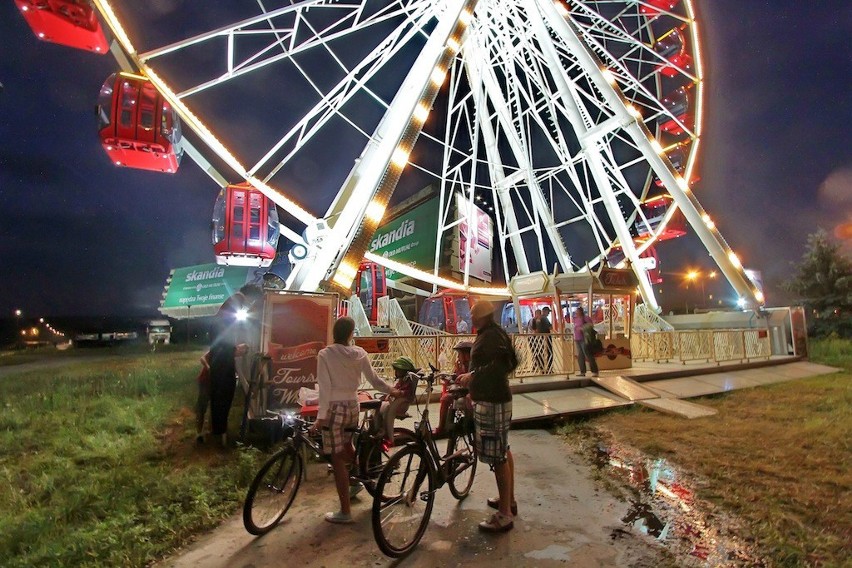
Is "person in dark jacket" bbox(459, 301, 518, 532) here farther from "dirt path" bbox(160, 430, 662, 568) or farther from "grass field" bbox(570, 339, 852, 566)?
"grass field" bbox(570, 339, 852, 566)

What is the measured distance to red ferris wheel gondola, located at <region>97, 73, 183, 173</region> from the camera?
8.27 metres

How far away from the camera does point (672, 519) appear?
3.36 metres

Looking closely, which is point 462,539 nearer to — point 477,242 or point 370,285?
point 370,285

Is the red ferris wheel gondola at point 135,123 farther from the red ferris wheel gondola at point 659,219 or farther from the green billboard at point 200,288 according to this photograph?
the green billboard at point 200,288

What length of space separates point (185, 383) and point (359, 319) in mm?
5758

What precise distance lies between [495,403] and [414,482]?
813 mm

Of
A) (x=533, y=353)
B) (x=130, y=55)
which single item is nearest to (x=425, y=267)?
(x=533, y=353)

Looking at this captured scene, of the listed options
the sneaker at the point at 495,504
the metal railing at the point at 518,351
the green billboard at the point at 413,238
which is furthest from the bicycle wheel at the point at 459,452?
the green billboard at the point at 413,238

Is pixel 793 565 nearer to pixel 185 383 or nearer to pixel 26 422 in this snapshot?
pixel 26 422

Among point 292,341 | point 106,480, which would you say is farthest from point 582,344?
point 106,480

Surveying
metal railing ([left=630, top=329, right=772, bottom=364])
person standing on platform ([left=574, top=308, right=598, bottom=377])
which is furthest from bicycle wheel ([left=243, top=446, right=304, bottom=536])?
metal railing ([left=630, top=329, right=772, bottom=364])

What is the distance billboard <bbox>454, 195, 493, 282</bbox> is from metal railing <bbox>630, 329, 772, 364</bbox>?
12.2 metres

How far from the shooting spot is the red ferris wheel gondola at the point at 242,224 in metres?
11.1

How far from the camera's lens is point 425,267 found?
2520 centimetres
